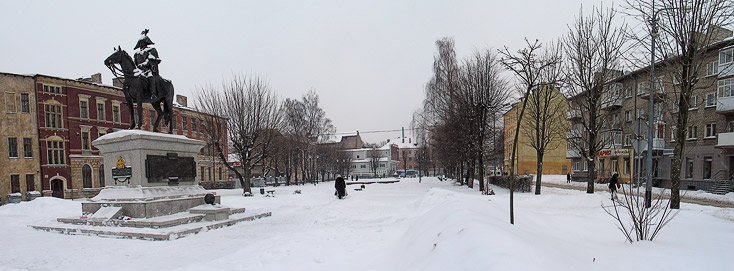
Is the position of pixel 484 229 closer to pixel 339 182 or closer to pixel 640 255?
pixel 640 255

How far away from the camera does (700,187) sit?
2809 centimetres

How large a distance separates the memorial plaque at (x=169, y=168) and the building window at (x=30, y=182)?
29.4m

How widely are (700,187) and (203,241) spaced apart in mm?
36452

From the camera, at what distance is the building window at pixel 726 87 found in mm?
24984

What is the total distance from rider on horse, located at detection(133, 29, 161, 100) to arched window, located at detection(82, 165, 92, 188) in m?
29.8

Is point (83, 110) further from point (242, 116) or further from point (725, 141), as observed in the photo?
point (725, 141)

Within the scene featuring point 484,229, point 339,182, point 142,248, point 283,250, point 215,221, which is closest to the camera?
point 484,229

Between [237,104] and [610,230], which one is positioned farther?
[237,104]

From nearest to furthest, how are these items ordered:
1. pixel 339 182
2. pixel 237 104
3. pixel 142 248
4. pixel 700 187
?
pixel 142 248
pixel 339 182
pixel 237 104
pixel 700 187

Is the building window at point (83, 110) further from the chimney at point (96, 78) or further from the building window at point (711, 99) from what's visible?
the building window at point (711, 99)

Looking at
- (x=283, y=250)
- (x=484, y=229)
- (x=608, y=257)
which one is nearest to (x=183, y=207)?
(x=283, y=250)

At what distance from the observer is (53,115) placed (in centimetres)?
3238

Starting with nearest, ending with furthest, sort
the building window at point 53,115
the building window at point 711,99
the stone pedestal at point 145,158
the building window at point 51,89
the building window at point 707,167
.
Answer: the stone pedestal at point 145,158
the building window at point 711,99
the building window at point 707,167
the building window at point 51,89
the building window at point 53,115

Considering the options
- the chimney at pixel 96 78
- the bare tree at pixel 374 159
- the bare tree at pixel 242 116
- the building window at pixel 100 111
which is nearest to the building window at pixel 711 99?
the bare tree at pixel 242 116
